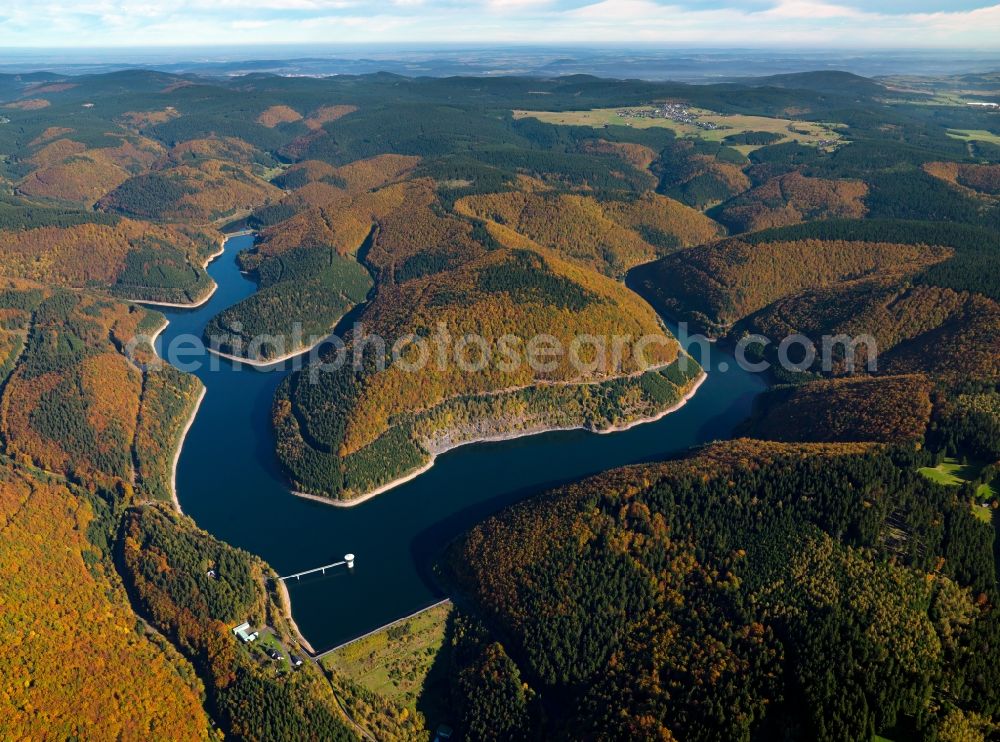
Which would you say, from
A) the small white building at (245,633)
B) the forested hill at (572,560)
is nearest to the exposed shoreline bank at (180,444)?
the forested hill at (572,560)

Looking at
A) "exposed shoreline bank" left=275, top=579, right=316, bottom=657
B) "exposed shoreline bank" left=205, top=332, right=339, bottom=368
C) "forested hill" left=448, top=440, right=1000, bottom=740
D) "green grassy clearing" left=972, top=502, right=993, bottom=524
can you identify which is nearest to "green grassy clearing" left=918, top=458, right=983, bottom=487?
"forested hill" left=448, top=440, right=1000, bottom=740

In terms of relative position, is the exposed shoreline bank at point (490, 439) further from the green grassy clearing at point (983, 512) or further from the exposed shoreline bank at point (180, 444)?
the green grassy clearing at point (983, 512)

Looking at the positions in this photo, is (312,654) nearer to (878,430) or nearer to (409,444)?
(409,444)

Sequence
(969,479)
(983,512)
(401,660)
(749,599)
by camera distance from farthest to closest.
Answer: (969,479) → (983,512) → (401,660) → (749,599)

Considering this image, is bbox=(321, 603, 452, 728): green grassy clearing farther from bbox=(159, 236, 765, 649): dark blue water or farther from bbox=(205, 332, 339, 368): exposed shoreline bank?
bbox=(205, 332, 339, 368): exposed shoreline bank

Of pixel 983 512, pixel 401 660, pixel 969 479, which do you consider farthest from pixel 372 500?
pixel 969 479

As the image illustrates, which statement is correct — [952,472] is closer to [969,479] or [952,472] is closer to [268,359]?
[969,479]
